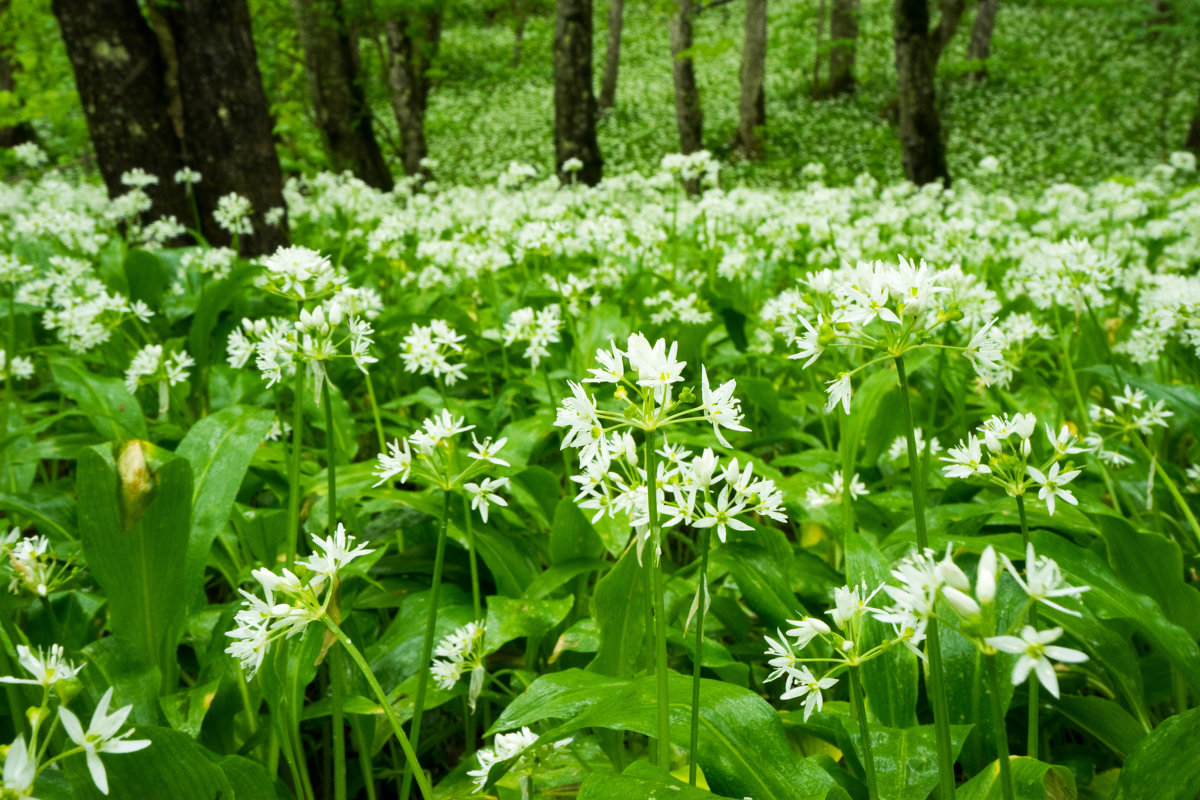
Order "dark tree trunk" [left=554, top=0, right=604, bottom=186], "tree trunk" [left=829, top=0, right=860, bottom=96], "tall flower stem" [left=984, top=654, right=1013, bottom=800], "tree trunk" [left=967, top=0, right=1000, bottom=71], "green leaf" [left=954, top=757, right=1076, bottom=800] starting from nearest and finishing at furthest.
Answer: "tall flower stem" [left=984, top=654, right=1013, bottom=800] → "green leaf" [left=954, top=757, right=1076, bottom=800] → "dark tree trunk" [left=554, top=0, right=604, bottom=186] → "tree trunk" [left=829, top=0, right=860, bottom=96] → "tree trunk" [left=967, top=0, right=1000, bottom=71]

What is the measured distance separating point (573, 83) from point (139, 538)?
7877 millimetres

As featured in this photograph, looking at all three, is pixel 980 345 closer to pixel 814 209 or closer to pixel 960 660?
pixel 960 660

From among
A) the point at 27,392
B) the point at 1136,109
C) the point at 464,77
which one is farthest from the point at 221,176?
the point at 464,77

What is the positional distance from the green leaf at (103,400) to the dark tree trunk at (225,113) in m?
2.61

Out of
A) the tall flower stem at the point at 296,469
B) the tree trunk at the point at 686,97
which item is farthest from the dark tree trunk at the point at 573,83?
the tall flower stem at the point at 296,469

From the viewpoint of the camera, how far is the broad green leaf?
1529 millimetres

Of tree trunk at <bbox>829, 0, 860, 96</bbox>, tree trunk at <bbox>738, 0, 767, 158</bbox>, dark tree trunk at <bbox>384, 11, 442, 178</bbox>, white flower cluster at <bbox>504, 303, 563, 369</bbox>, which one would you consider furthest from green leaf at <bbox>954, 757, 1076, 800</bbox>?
tree trunk at <bbox>829, 0, 860, 96</bbox>

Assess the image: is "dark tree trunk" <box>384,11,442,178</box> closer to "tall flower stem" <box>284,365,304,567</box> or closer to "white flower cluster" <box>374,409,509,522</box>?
"tall flower stem" <box>284,365,304,567</box>

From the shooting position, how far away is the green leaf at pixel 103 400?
2719 mm

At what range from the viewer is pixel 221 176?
17.3 feet

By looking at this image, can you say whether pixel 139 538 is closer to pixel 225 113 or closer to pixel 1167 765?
pixel 1167 765

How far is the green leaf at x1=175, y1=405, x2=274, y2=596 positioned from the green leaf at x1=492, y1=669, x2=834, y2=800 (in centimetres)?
91

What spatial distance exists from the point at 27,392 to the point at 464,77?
Result: 2820cm

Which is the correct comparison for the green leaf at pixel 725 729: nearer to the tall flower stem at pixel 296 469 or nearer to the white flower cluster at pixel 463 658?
the white flower cluster at pixel 463 658
